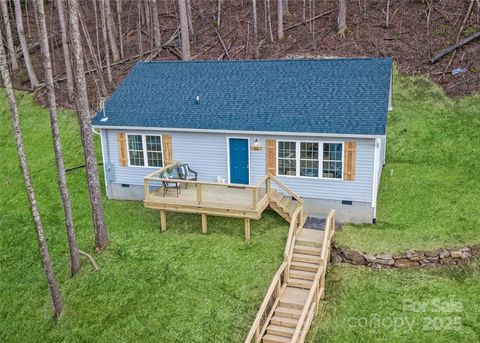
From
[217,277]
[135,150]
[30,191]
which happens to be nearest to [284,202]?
[217,277]

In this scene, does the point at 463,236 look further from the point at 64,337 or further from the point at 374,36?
the point at 374,36

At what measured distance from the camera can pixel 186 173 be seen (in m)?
16.5

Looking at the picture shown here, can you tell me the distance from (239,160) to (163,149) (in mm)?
2938

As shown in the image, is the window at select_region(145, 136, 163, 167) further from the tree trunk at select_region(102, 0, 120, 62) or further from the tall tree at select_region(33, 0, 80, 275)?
the tree trunk at select_region(102, 0, 120, 62)

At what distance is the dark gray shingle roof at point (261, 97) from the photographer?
15.0m

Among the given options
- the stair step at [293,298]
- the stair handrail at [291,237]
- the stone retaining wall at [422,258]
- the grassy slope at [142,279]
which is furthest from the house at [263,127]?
the stair step at [293,298]

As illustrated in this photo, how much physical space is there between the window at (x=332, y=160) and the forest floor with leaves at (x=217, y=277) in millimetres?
1908

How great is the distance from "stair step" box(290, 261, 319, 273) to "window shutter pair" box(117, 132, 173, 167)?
6.38 meters

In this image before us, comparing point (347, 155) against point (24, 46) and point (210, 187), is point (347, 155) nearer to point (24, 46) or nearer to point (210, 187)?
point (210, 187)

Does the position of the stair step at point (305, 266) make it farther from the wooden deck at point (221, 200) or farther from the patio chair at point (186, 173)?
the patio chair at point (186, 173)

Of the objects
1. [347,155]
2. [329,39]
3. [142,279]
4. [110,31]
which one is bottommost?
[142,279]

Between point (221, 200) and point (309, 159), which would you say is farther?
point (309, 159)

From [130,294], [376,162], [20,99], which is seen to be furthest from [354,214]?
[20,99]

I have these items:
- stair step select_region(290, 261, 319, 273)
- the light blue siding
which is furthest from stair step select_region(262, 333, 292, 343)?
the light blue siding
